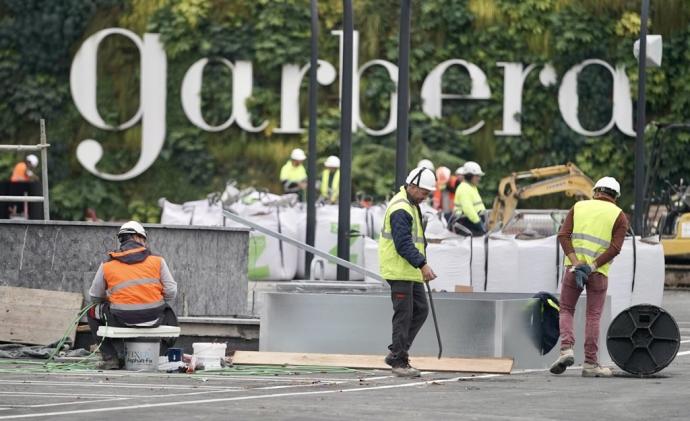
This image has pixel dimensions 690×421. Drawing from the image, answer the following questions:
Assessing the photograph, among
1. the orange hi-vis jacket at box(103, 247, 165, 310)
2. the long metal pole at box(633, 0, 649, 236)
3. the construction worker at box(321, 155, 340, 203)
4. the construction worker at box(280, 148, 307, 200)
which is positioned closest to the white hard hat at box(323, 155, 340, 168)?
the construction worker at box(321, 155, 340, 203)

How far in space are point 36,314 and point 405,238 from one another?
4372 millimetres

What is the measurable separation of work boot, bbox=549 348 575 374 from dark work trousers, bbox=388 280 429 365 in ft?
4.06

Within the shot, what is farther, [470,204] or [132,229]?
[470,204]

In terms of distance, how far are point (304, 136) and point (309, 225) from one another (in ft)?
39.1

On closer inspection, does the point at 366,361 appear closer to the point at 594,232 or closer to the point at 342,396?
the point at 594,232

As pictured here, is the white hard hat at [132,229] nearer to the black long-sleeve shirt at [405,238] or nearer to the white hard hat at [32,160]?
the black long-sleeve shirt at [405,238]

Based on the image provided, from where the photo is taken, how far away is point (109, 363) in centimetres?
1922

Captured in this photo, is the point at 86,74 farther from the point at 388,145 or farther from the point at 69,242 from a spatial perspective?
the point at 69,242

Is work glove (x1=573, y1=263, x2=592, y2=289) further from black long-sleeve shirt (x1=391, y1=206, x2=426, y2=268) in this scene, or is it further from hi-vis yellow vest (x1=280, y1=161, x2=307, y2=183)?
hi-vis yellow vest (x1=280, y1=161, x2=307, y2=183)

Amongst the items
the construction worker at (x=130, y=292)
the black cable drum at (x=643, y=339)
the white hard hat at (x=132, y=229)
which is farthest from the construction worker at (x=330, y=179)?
the black cable drum at (x=643, y=339)

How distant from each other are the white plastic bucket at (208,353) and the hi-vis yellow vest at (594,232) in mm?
3305

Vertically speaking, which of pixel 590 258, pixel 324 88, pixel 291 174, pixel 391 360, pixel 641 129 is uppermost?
pixel 324 88

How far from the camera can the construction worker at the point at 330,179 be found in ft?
123

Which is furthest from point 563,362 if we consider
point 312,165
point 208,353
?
point 312,165
